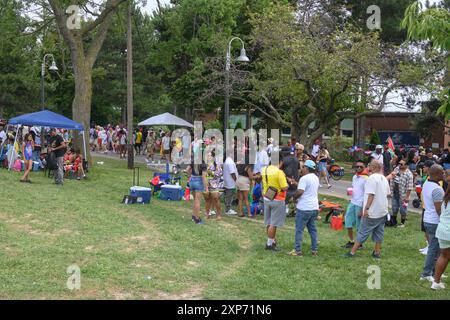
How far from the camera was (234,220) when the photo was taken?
42.0 ft

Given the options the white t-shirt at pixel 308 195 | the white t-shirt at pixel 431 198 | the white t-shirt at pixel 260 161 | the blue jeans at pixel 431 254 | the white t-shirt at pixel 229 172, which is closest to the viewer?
the blue jeans at pixel 431 254

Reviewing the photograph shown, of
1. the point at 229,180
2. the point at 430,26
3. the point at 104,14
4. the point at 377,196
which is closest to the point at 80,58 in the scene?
the point at 104,14

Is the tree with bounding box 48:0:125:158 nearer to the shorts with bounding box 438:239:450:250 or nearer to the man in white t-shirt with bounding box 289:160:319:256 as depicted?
the man in white t-shirt with bounding box 289:160:319:256

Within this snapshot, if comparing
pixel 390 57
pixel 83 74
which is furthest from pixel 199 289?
pixel 390 57

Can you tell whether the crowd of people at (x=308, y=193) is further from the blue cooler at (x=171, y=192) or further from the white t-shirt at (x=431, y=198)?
the blue cooler at (x=171, y=192)

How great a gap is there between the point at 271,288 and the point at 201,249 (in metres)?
2.36

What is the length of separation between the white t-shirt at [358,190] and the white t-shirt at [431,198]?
6.01ft

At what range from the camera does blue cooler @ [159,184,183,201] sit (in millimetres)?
15273

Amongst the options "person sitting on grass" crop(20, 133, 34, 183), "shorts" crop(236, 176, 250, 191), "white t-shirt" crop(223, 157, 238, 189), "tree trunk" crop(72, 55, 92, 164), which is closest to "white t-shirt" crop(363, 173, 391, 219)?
"white t-shirt" crop(223, 157, 238, 189)

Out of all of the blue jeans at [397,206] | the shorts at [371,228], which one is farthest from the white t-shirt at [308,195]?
the blue jeans at [397,206]

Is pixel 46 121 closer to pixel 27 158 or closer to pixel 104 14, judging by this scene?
pixel 27 158

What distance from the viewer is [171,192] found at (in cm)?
1527

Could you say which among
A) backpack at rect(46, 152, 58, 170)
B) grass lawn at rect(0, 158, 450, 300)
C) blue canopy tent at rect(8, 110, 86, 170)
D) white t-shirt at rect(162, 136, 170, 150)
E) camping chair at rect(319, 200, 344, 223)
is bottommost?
grass lawn at rect(0, 158, 450, 300)

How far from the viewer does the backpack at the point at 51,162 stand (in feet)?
56.6
